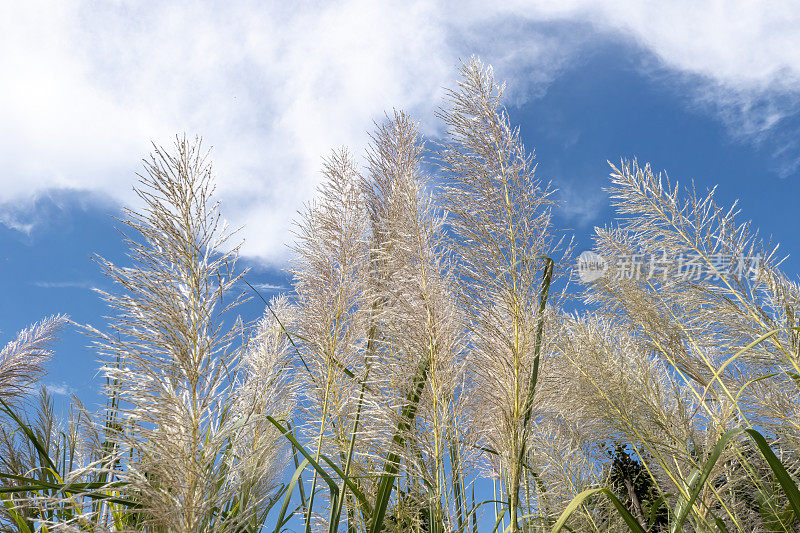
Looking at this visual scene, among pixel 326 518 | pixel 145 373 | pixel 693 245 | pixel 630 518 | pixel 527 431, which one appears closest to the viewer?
pixel 145 373

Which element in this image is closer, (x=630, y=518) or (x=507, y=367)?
(x=630, y=518)

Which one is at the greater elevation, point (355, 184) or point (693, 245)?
point (355, 184)

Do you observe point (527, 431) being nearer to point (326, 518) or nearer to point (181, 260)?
point (326, 518)

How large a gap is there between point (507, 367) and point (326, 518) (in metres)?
1.03

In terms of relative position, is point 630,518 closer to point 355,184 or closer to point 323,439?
point 323,439

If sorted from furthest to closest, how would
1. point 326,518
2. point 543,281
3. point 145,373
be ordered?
point 326,518, point 543,281, point 145,373

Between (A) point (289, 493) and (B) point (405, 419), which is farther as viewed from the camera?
(A) point (289, 493)

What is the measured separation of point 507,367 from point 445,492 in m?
0.48

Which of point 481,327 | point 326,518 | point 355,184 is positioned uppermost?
point 355,184

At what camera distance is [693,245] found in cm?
248

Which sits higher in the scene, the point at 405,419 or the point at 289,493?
the point at 405,419

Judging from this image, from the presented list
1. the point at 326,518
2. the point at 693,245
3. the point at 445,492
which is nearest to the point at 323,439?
the point at 326,518

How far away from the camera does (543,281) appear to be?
1.95 metres

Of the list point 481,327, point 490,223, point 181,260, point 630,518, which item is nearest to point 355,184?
point 490,223
